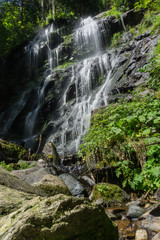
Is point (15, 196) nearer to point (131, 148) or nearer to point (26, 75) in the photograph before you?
point (131, 148)

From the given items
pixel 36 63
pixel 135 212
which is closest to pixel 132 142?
pixel 135 212

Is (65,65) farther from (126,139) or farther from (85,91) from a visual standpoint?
(126,139)

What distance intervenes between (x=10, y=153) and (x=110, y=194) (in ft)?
18.6

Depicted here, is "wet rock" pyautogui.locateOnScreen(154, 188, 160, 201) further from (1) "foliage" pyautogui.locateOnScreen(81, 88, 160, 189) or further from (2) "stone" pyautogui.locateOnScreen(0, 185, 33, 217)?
(2) "stone" pyautogui.locateOnScreen(0, 185, 33, 217)

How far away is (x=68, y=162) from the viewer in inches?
308

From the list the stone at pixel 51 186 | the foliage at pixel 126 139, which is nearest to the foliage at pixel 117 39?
the foliage at pixel 126 139

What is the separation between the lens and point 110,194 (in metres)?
3.87

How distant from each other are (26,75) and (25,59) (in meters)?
1.89

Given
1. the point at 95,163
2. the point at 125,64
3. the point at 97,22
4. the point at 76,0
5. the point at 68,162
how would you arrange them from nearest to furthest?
the point at 95,163
the point at 68,162
the point at 125,64
the point at 97,22
the point at 76,0

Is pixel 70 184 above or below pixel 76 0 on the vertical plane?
below

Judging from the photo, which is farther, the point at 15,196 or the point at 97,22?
the point at 97,22

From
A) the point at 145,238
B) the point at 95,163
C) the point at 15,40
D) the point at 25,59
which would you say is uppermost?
the point at 15,40

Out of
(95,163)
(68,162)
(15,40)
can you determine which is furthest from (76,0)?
(95,163)

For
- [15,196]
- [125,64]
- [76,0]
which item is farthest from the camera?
[76,0]
